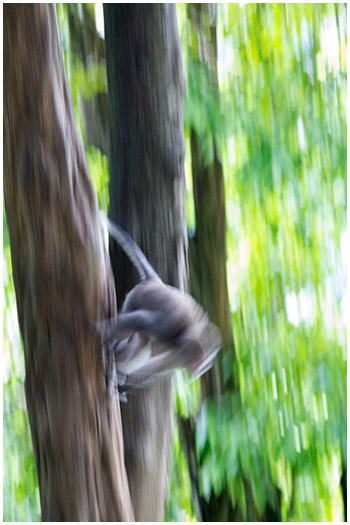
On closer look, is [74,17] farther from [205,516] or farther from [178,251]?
[205,516]

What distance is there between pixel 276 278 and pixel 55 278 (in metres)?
0.70

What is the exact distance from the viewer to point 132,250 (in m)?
1.13

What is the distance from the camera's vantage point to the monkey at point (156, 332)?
95 centimetres

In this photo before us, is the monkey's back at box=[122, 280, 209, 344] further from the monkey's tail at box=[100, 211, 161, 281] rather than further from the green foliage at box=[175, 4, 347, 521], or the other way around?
the green foliage at box=[175, 4, 347, 521]

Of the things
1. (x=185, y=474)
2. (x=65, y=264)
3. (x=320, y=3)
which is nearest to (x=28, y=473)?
(x=185, y=474)

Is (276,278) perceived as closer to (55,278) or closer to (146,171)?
(146,171)

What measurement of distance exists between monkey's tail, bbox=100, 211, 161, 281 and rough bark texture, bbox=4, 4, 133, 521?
0.12 metres

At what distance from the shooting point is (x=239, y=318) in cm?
153

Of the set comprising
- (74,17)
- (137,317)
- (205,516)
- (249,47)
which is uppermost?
(74,17)

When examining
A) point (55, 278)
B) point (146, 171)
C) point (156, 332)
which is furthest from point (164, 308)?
point (146, 171)

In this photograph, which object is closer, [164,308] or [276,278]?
[164,308]

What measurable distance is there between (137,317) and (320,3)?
38.0 inches

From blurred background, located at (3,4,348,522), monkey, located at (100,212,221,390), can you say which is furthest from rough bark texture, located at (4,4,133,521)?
blurred background, located at (3,4,348,522)

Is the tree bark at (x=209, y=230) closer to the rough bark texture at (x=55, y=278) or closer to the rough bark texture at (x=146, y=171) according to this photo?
the rough bark texture at (x=146, y=171)
